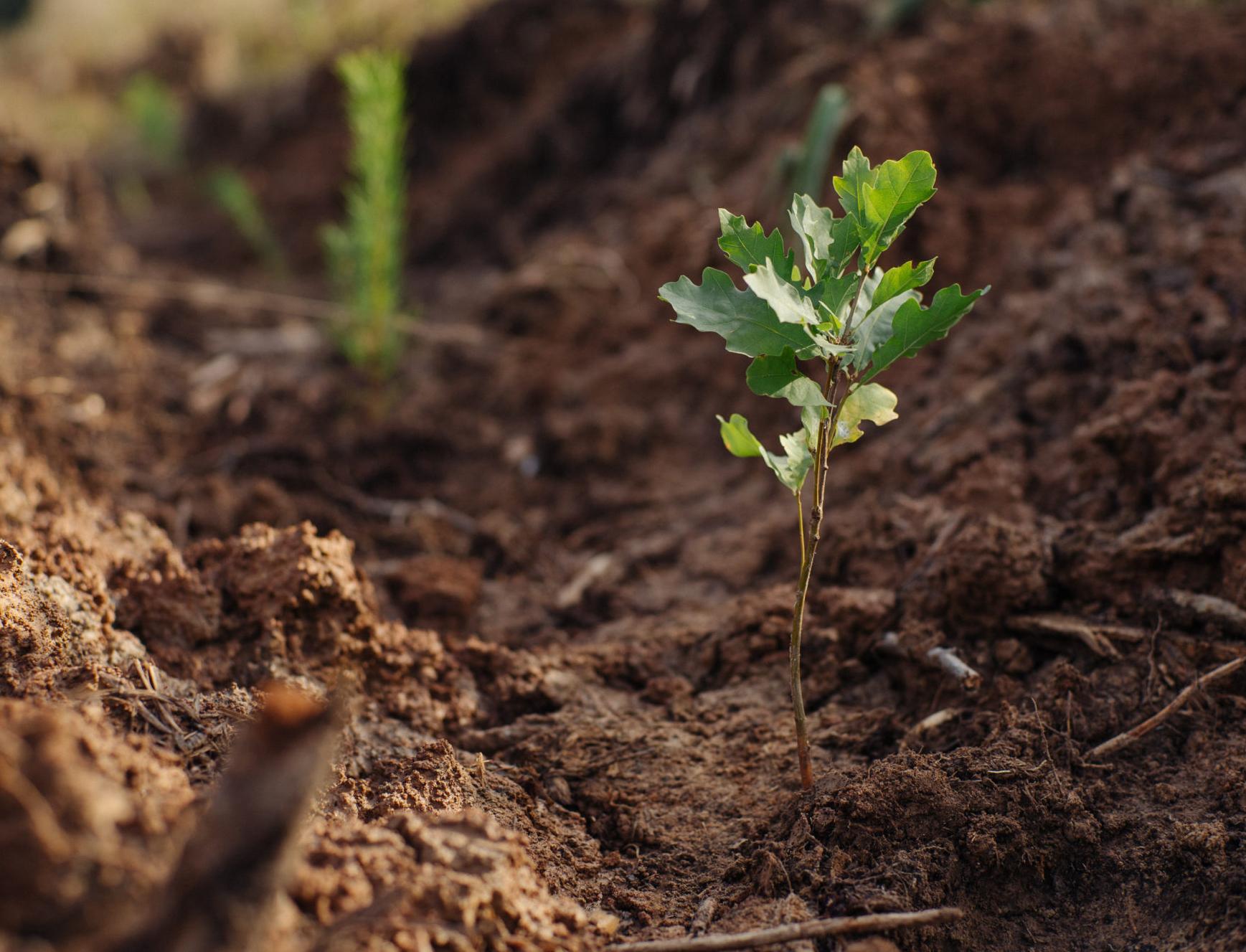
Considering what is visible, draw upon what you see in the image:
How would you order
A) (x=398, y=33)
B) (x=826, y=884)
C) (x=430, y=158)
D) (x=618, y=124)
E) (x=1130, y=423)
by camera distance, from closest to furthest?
1. (x=826, y=884)
2. (x=1130, y=423)
3. (x=618, y=124)
4. (x=430, y=158)
5. (x=398, y=33)

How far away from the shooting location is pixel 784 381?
1313mm

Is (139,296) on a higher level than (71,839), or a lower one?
higher

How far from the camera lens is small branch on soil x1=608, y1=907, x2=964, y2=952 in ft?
3.91

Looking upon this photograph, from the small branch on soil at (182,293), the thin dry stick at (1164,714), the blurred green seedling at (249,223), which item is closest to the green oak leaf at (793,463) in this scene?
the thin dry stick at (1164,714)

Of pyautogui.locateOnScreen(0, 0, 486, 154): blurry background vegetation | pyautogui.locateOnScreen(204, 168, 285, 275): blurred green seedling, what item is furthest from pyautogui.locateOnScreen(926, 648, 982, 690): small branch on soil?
pyautogui.locateOnScreen(0, 0, 486, 154): blurry background vegetation

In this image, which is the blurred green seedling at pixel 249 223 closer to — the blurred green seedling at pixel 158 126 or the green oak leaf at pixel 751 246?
the blurred green seedling at pixel 158 126

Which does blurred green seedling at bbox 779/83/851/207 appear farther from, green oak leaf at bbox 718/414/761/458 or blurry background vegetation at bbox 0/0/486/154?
blurry background vegetation at bbox 0/0/486/154

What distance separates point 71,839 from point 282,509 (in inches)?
73.0

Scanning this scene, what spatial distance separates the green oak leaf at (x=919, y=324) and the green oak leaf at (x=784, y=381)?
0.28ft

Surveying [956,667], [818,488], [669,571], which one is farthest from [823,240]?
[669,571]

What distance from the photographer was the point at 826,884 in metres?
1.32

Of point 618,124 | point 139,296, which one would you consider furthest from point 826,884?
point 618,124

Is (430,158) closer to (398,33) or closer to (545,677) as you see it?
(398,33)

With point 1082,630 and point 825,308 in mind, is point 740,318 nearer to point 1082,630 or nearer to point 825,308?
point 825,308
